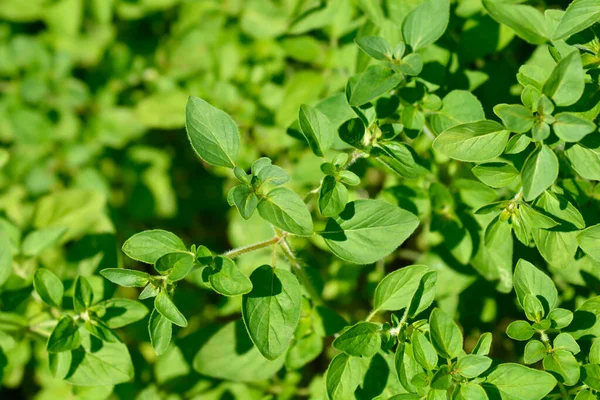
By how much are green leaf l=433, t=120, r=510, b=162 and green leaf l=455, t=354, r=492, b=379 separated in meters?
0.66

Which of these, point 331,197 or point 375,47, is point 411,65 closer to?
point 375,47

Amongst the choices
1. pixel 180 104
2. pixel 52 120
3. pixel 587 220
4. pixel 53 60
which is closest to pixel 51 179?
pixel 52 120

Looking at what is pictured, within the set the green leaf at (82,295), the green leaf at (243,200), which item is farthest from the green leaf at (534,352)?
the green leaf at (82,295)

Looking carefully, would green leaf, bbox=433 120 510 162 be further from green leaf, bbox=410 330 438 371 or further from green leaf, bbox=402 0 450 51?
green leaf, bbox=410 330 438 371

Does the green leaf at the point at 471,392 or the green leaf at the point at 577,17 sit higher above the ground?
the green leaf at the point at 577,17

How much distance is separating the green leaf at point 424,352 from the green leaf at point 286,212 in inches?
20.7

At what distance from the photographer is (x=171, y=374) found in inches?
122

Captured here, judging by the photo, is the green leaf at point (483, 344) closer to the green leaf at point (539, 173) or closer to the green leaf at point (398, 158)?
the green leaf at point (539, 173)

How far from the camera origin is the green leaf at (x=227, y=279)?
6.23 ft

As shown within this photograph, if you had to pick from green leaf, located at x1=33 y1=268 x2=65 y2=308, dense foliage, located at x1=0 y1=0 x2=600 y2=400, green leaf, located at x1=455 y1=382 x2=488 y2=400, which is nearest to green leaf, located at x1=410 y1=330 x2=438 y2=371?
dense foliage, located at x1=0 y1=0 x2=600 y2=400

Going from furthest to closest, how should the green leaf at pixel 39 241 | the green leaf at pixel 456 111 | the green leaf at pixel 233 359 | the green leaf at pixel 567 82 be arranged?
the green leaf at pixel 39 241
the green leaf at pixel 233 359
the green leaf at pixel 456 111
the green leaf at pixel 567 82

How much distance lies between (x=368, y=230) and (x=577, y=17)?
1012 mm

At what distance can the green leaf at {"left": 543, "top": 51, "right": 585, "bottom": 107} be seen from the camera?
1791 mm

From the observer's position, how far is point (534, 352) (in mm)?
1982
